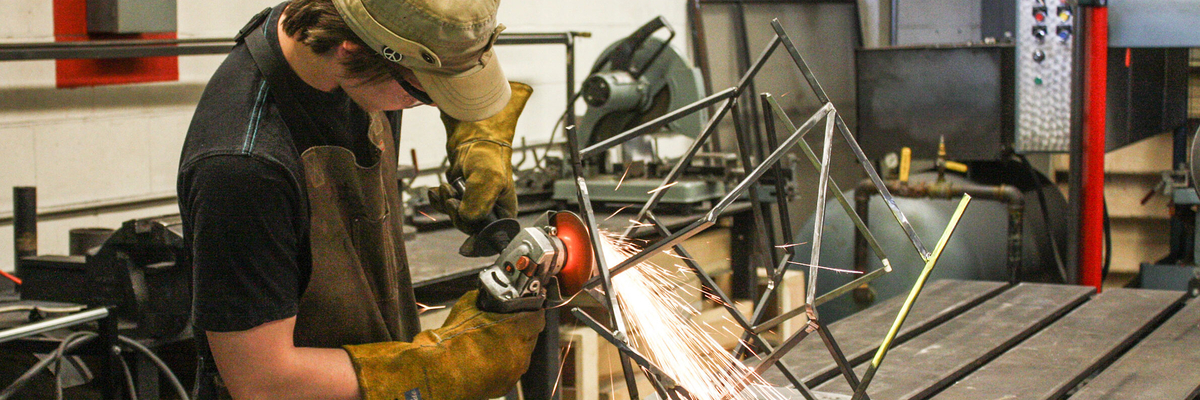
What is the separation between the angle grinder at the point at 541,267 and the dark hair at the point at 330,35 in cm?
32

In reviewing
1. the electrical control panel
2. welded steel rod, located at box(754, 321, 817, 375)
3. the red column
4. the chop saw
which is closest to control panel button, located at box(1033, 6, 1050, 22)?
the electrical control panel

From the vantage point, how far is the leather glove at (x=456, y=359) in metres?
1.49

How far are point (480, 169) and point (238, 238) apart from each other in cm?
87

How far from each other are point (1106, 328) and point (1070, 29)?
2101 millimetres

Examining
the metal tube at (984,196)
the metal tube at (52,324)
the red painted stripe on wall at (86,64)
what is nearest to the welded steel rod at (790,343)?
the metal tube at (52,324)

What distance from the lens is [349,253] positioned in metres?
1.59

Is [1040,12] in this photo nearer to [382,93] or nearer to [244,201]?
[382,93]

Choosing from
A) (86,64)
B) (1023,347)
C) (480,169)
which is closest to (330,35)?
(480,169)

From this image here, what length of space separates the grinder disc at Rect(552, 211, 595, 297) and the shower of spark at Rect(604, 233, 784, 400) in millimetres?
48

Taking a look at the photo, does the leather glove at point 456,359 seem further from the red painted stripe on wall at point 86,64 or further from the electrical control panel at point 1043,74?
the electrical control panel at point 1043,74

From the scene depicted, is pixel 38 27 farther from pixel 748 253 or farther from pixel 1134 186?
pixel 1134 186

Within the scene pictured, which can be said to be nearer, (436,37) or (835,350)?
(436,37)

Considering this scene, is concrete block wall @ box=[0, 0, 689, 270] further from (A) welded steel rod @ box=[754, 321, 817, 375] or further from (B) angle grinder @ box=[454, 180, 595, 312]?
(A) welded steel rod @ box=[754, 321, 817, 375]

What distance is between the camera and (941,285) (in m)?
2.89
